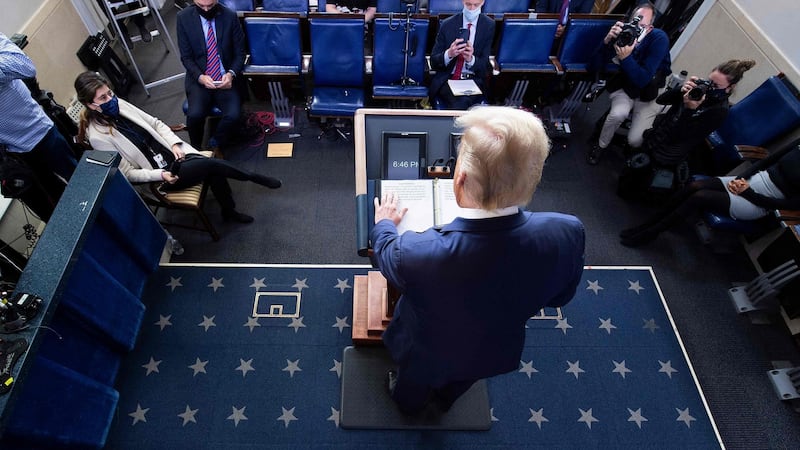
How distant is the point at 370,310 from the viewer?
2838 millimetres

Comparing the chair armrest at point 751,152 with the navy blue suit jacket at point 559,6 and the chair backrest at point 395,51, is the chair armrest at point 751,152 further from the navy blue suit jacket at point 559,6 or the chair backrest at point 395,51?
the chair backrest at point 395,51

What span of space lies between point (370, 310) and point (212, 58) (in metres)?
2.74

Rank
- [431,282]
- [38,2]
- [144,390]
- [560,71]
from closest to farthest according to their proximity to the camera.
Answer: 1. [431,282]
2. [144,390]
3. [38,2]
4. [560,71]

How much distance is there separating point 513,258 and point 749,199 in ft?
9.48

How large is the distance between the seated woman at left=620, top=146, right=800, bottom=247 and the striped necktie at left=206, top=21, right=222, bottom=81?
4060 millimetres

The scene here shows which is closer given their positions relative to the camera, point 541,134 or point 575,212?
point 541,134

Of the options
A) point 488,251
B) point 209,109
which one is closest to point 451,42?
point 209,109

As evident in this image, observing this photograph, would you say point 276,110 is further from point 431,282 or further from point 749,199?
point 749,199

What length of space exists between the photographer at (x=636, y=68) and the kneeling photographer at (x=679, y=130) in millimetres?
229

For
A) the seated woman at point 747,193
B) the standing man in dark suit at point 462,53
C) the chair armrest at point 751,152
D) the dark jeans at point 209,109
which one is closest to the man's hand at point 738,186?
the seated woman at point 747,193

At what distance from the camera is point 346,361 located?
2.84m

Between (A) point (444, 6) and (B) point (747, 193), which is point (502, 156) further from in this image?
(A) point (444, 6)

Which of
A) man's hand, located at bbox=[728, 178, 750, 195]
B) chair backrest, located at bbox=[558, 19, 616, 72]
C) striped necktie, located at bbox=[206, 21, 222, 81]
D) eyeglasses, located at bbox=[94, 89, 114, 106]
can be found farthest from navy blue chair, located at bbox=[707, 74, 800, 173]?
eyeglasses, located at bbox=[94, 89, 114, 106]

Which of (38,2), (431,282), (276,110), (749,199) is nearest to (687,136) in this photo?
(749,199)
